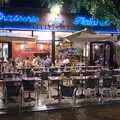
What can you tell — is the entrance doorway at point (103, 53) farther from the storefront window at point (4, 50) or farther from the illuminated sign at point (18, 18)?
the storefront window at point (4, 50)

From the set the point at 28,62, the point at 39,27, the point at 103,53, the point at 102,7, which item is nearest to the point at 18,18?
the point at 39,27

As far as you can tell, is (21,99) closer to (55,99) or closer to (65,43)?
(55,99)

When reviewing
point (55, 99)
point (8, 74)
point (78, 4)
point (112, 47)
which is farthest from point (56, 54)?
point (78, 4)

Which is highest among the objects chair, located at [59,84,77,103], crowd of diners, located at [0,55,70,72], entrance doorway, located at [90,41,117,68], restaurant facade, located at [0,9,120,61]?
restaurant facade, located at [0,9,120,61]

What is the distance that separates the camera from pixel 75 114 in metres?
11.6

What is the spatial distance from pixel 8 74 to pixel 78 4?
10.1 meters

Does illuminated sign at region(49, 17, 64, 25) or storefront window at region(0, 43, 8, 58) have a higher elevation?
illuminated sign at region(49, 17, 64, 25)

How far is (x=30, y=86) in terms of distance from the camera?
528 inches

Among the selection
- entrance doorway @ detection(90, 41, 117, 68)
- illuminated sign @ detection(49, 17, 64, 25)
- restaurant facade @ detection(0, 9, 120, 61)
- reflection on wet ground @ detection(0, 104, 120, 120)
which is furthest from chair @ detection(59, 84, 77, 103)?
entrance doorway @ detection(90, 41, 117, 68)

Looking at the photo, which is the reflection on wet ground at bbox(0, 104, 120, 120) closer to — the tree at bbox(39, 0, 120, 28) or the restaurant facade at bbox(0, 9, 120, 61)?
the tree at bbox(39, 0, 120, 28)

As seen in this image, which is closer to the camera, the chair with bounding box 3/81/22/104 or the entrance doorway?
the chair with bounding box 3/81/22/104

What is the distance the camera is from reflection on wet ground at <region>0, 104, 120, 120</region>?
1106 cm

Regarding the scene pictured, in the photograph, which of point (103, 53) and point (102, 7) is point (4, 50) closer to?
point (103, 53)

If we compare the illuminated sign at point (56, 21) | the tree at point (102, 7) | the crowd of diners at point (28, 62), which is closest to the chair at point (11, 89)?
the crowd of diners at point (28, 62)
